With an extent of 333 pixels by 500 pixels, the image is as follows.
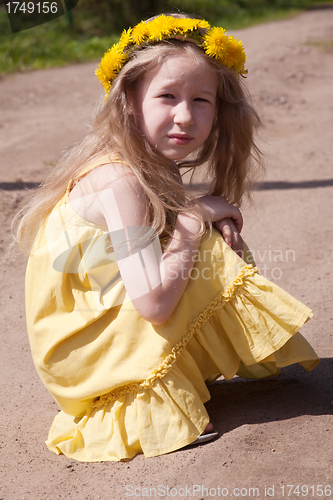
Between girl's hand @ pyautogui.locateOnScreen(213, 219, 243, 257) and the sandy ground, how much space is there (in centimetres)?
61

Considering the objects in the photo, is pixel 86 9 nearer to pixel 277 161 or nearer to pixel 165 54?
pixel 277 161

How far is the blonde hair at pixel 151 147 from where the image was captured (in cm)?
192

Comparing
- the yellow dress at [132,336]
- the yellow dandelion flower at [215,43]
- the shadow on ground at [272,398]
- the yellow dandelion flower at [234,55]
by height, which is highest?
the yellow dandelion flower at [215,43]

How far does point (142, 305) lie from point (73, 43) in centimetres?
877

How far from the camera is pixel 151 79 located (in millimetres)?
1926

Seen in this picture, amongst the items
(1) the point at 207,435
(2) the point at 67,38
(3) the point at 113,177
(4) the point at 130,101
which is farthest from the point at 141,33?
(2) the point at 67,38

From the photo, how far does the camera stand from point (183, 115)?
1.86 meters

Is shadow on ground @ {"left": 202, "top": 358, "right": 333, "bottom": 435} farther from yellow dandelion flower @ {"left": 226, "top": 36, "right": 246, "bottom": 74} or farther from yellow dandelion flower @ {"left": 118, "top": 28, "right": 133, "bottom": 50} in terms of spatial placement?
yellow dandelion flower @ {"left": 118, "top": 28, "right": 133, "bottom": 50}

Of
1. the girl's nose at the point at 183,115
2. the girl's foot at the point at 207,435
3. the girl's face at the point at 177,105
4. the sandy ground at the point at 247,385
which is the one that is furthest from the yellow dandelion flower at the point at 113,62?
the girl's foot at the point at 207,435

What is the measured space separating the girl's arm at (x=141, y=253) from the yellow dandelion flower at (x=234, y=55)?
1.80ft

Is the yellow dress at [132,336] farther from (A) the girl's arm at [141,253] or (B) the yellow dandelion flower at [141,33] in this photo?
(B) the yellow dandelion flower at [141,33]

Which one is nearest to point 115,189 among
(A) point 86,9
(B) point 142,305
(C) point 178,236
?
(C) point 178,236

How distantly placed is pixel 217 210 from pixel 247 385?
774 millimetres

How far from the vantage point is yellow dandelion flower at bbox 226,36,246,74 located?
1.98m
